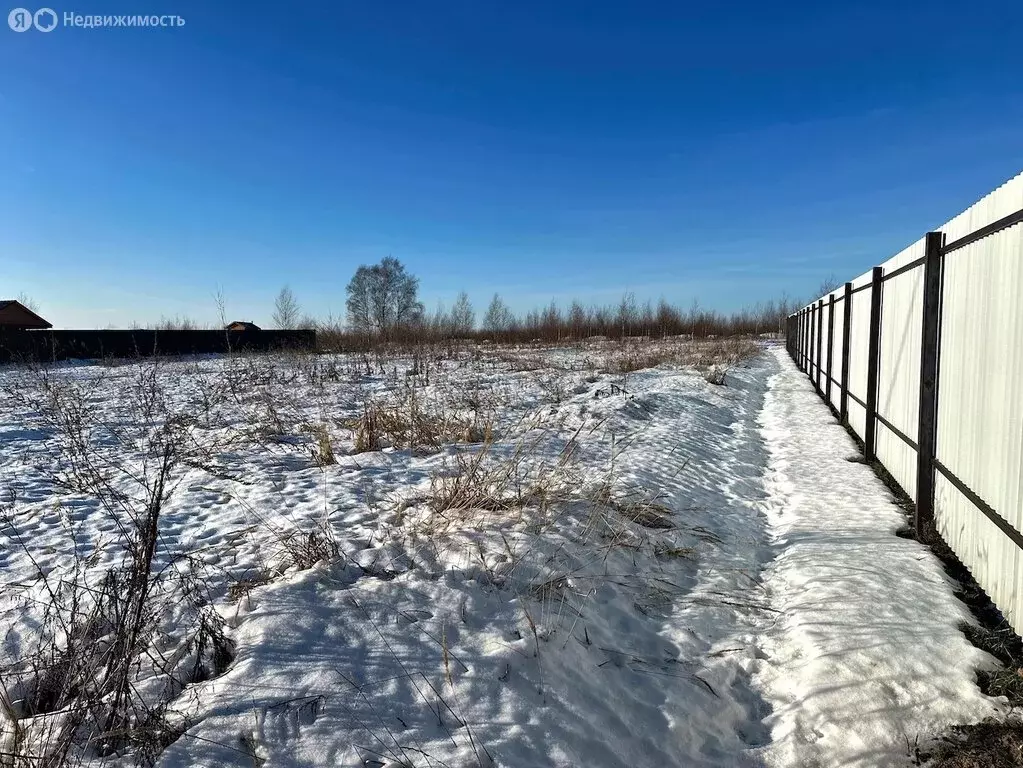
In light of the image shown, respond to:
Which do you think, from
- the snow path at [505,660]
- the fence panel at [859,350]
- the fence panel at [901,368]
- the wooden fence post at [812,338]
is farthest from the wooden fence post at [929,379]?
the wooden fence post at [812,338]

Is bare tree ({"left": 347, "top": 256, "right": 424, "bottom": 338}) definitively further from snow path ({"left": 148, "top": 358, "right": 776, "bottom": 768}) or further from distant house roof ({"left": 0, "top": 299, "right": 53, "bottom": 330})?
snow path ({"left": 148, "top": 358, "right": 776, "bottom": 768})

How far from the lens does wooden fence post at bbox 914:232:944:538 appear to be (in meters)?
3.55

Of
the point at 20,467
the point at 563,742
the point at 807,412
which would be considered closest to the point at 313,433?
the point at 20,467

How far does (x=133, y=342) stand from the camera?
19047mm

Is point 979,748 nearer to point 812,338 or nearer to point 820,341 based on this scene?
point 820,341

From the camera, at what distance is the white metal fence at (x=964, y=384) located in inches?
93.0

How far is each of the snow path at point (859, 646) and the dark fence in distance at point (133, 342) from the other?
56.7ft

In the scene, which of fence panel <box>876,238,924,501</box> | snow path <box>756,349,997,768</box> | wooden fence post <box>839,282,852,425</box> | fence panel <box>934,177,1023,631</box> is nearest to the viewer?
snow path <box>756,349,997,768</box>

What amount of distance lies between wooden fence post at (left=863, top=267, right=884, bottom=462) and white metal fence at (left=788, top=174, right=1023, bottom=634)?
6 cm

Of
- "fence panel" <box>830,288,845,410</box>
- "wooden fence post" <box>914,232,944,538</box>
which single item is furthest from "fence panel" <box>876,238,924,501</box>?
"fence panel" <box>830,288,845,410</box>

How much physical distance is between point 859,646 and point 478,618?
5.31ft

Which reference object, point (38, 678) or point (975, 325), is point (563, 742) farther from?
point (975, 325)

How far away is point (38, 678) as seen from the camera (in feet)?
6.41

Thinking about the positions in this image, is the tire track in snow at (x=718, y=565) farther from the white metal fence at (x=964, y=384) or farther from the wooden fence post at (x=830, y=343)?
the wooden fence post at (x=830, y=343)
